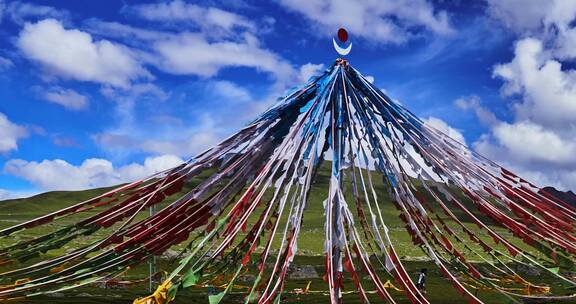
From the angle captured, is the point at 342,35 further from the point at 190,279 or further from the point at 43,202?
the point at 43,202

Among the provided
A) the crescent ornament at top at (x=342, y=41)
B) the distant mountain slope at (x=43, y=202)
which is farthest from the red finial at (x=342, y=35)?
the distant mountain slope at (x=43, y=202)

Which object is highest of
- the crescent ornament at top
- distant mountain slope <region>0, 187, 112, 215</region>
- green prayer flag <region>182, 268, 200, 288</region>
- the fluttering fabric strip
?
distant mountain slope <region>0, 187, 112, 215</region>

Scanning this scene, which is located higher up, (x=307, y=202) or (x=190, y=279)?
(x=307, y=202)

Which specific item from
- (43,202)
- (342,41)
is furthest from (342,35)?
(43,202)

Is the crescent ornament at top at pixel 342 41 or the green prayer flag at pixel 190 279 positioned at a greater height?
the crescent ornament at top at pixel 342 41

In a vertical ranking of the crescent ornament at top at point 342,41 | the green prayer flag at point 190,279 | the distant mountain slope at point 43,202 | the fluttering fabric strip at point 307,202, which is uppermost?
the distant mountain slope at point 43,202

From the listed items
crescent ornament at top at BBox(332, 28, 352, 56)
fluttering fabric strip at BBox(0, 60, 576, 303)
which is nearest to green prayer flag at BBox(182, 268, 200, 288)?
fluttering fabric strip at BBox(0, 60, 576, 303)

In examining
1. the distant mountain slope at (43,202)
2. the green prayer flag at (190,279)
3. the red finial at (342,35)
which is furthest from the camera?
the distant mountain slope at (43,202)

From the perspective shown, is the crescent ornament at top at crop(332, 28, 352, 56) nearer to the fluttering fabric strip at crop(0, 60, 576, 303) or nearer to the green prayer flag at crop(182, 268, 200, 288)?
the fluttering fabric strip at crop(0, 60, 576, 303)

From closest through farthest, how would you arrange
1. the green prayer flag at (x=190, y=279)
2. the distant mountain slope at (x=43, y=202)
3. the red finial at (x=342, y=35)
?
the green prayer flag at (x=190, y=279), the red finial at (x=342, y=35), the distant mountain slope at (x=43, y=202)

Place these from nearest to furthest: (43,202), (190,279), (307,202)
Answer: (190,279)
(307,202)
(43,202)

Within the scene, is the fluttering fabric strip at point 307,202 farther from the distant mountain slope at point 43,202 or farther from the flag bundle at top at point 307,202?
the distant mountain slope at point 43,202

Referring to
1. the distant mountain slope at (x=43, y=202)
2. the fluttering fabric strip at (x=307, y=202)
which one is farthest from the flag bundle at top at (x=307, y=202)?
the distant mountain slope at (x=43, y=202)

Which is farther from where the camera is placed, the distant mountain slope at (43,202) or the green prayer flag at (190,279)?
the distant mountain slope at (43,202)
